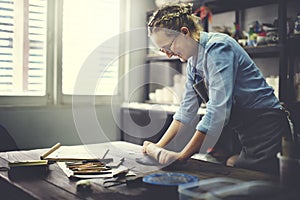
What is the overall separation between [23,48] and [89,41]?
73 cm

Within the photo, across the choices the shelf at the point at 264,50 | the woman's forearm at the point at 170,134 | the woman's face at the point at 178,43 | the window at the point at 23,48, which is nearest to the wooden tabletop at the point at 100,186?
the woman's forearm at the point at 170,134

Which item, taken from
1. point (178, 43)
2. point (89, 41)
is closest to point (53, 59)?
point (89, 41)

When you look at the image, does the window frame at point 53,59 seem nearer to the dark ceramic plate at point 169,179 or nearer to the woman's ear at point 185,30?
the woman's ear at point 185,30

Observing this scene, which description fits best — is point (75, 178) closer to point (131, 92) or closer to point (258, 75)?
point (258, 75)

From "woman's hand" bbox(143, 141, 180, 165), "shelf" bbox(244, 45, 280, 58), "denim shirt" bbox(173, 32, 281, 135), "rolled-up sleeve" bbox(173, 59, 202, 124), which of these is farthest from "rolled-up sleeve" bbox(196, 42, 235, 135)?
"shelf" bbox(244, 45, 280, 58)

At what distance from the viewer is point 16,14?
12.0ft

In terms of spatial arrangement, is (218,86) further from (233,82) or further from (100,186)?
(100,186)

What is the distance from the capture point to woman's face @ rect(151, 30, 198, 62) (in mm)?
1958

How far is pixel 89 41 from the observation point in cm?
420

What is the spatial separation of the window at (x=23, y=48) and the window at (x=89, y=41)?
24cm

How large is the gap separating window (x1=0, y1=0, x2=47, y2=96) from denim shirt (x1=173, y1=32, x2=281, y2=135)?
6.81 feet

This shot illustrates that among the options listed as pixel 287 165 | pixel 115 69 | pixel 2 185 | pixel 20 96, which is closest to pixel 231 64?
pixel 287 165

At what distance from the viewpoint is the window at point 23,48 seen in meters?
3.61

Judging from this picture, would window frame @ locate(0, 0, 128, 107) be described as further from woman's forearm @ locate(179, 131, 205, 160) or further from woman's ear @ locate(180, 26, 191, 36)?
woman's forearm @ locate(179, 131, 205, 160)
